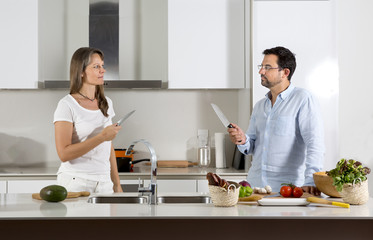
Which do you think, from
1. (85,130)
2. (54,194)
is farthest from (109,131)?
(54,194)

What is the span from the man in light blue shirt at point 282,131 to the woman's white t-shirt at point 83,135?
76 centimetres

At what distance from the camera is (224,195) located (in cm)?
227

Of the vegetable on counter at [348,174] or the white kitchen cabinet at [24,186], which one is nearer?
the vegetable on counter at [348,174]

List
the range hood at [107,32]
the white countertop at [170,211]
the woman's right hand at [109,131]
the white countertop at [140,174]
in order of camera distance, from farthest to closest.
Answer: the range hood at [107,32]
the white countertop at [140,174]
the woman's right hand at [109,131]
the white countertop at [170,211]

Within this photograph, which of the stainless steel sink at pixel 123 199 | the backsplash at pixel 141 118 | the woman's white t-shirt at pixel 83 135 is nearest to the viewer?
the stainless steel sink at pixel 123 199

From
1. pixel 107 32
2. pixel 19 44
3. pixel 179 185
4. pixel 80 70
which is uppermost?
pixel 107 32

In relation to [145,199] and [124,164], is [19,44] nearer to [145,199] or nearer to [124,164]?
[124,164]

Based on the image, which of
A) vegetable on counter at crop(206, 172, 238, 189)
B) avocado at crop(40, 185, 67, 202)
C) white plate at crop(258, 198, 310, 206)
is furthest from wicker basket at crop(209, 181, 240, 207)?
avocado at crop(40, 185, 67, 202)

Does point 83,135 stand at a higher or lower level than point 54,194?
higher

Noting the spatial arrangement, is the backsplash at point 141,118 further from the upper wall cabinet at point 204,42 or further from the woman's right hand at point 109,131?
the woman's right hand at point 109,131

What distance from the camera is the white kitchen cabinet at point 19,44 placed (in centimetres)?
413

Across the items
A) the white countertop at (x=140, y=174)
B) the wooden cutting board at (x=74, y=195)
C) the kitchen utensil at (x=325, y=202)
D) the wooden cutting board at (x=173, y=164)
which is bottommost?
the white countertop at (x=140, y=174)

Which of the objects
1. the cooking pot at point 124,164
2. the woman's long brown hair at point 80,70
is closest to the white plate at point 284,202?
the woman's long brown hair at point 80,70

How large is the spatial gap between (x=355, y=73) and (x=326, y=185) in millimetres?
1582
